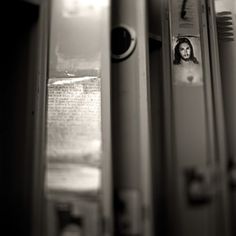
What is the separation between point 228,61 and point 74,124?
18.3 inches

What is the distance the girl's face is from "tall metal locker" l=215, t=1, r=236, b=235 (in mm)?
119

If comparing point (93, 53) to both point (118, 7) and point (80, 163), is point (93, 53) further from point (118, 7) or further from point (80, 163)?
point (80, 163)

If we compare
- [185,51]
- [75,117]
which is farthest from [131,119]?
[185,51]

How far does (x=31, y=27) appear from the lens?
0.88 m

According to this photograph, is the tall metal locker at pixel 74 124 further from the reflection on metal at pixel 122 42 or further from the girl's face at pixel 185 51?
the girl's face at pixel 185 51

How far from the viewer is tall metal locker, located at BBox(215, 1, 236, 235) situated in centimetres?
78

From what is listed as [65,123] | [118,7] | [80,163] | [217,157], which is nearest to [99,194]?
[80,163]

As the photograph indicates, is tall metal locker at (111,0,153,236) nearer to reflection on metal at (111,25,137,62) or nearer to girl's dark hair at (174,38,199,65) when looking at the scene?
reflection on metal at (111,25,137,62)

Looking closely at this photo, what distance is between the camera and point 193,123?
0.74m

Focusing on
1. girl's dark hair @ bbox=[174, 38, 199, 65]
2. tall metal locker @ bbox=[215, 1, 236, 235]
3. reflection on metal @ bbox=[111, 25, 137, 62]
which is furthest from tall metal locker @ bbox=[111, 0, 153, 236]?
tall metal locker @ bbox=[215, 1, 236, 235]

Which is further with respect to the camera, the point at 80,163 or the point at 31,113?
the point at 31,113

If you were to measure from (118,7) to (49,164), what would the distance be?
45 centimetres

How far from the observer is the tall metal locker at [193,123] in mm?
690

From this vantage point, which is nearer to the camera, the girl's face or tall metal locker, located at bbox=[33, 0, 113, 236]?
tall metal locker, located at bbox=[33, 0, 113, 236]
